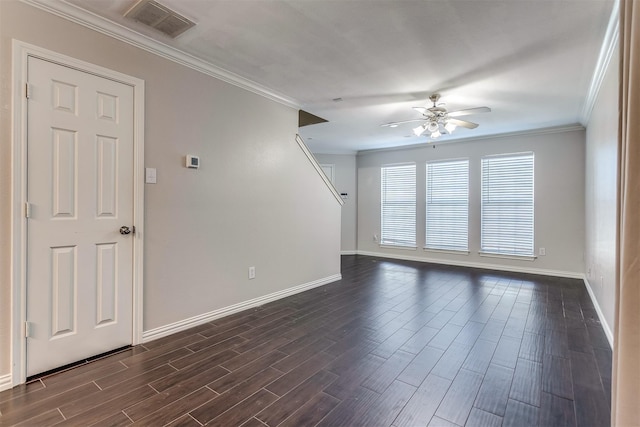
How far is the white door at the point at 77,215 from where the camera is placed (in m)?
2.04

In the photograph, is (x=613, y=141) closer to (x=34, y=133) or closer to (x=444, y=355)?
(x=444, y=355)

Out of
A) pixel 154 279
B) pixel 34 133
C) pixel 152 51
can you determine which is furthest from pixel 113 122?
pixel 154 279

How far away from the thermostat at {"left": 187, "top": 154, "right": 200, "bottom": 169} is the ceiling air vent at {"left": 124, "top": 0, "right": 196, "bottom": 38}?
101 centimetres

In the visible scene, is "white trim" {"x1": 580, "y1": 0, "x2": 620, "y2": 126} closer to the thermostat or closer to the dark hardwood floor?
the dark hardwood floor

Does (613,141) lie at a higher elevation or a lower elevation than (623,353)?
higher

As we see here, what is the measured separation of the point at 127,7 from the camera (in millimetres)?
2139

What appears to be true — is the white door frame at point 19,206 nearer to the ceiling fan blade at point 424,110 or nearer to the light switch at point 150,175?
the light switch at point 150,175

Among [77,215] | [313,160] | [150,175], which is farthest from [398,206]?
[77,215]

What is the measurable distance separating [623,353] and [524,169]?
5.26 m

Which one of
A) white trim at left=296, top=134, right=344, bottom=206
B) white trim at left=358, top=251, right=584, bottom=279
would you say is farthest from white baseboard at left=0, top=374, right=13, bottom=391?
white trim at left=358, top=251, right=584, bottom=279

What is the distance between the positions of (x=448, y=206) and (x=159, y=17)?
5735 mm

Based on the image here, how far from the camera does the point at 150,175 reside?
8.56 feet

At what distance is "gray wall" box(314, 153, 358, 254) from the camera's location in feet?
24.9

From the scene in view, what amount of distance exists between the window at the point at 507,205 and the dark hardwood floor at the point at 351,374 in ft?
7.49
